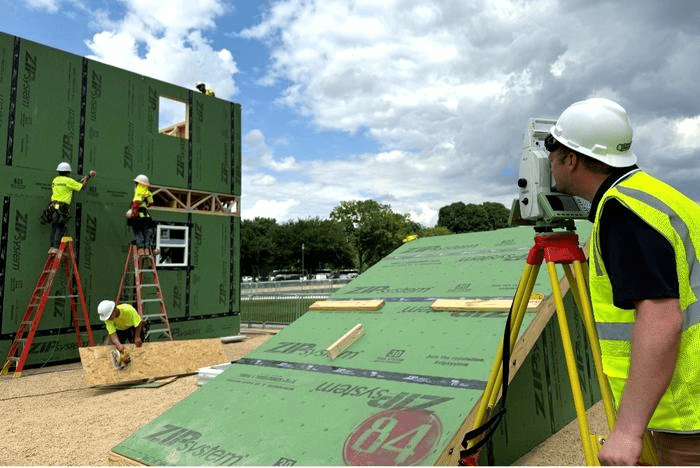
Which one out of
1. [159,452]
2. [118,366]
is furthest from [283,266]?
[159,452]

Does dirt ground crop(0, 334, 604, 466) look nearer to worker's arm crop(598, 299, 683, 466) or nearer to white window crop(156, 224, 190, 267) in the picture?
worker's arm crop(598, 299, 683, 466)

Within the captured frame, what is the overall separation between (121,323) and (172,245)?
427 centimetres

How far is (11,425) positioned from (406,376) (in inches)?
221

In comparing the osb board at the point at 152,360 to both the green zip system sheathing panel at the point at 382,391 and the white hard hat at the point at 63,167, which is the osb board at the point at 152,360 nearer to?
the green zip system sheathing panel at the point at 382,391

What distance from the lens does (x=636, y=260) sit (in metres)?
1.48

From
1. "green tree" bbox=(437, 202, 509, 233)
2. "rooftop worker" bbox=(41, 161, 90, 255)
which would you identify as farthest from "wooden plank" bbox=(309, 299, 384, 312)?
"green tree" bbox=(437, 202, 509, 233)

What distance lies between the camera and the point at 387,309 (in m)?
5.58

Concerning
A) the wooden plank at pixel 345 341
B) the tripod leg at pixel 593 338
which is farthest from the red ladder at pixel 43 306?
the tripod leg at pixel 593 338

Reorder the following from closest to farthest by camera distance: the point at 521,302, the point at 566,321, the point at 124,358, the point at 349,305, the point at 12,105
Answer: the point at 566,321, the point at 521,302, the point at 349,305, the point at 124,358, the point at 12,105

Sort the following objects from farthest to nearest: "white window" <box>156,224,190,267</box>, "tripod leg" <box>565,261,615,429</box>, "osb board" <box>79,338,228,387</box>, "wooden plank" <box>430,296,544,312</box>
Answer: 1. "white window" <box>156,224,190,267</box>
2. "osb board" <box>79,338,228,387</box>
3. "wooden plank" <box>430,296,544,312</box>
4. "tripod leg" <box>565,261,615,429</box>

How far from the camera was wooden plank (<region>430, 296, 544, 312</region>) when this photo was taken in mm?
4645

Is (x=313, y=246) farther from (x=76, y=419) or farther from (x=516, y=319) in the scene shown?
(x=516, y=319)

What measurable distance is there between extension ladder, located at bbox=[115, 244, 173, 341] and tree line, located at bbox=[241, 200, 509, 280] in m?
47.6

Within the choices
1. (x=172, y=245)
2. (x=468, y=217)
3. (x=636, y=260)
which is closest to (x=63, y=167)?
(x=172, y=245)
